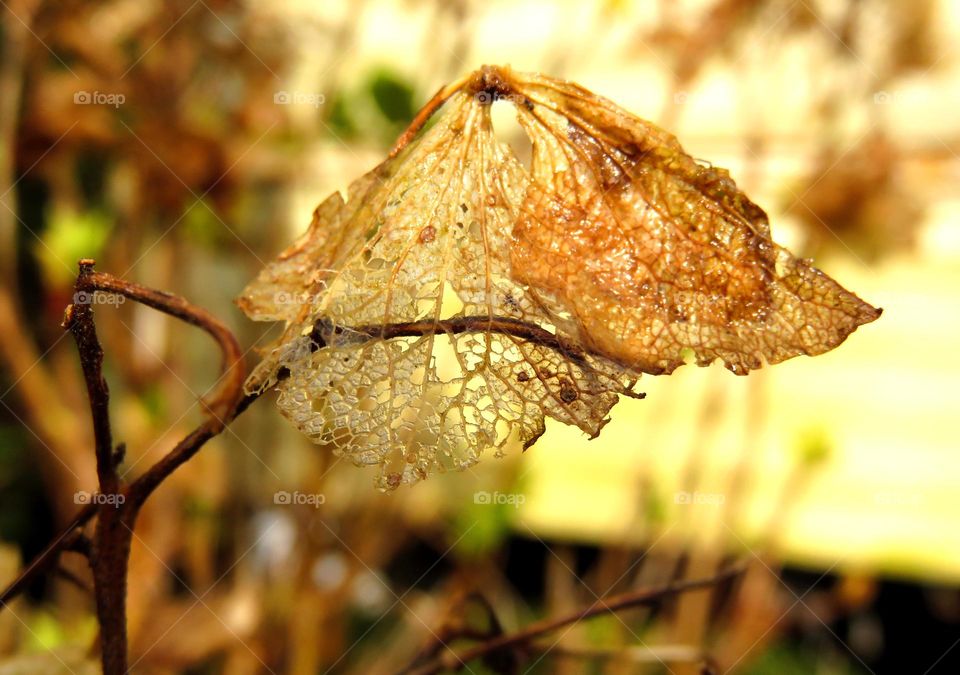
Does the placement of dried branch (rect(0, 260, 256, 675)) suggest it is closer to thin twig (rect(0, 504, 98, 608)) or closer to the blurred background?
thin twig (rect(0, 504, 98, 608))

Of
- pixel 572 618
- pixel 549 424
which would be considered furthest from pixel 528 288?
pixel 549 424

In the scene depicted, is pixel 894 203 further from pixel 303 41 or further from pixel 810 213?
pixel 303 41

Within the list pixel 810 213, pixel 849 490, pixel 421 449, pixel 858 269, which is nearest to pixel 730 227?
pixel 421 449

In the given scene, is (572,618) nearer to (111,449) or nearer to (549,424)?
(111,449)

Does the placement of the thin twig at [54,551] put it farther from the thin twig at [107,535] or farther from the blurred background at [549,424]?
the blurred background at [549,424]

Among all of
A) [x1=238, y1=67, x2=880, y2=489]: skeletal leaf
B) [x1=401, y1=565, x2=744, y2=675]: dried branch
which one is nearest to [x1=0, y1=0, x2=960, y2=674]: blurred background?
[x1=401, y1=565, x2=744, y2=675]: dried branch

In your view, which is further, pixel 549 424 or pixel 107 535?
pixel 549 424
